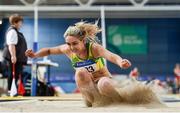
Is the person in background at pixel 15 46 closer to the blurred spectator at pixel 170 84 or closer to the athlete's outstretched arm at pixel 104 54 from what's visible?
the athlete's outstretched arm at pixel 104 54

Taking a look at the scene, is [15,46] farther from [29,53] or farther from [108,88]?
[108,88]

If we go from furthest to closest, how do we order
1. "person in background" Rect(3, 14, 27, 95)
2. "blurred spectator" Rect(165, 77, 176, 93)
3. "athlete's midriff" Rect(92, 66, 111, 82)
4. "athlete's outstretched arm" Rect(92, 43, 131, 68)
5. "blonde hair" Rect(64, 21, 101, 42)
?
1. "blurred spectator" Rect(165, 77, 176, 93)
2. "person in background" Rect(3, 14, 27, 95)
3. "athlete's midriff" Rect(92, 66, 111, 82)
4. "blonde hair" Rect(64, 21, 101, 42)
5. "athlete's outstretched arm" Rect(92, 43, 131, 68)

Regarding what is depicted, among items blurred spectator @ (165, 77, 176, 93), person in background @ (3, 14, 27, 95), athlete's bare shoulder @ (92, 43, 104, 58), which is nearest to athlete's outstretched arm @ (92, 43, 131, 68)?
athlete's bare shoulder @ (92, 43, 104, 58)

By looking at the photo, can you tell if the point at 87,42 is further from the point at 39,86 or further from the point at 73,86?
the point at 73,86

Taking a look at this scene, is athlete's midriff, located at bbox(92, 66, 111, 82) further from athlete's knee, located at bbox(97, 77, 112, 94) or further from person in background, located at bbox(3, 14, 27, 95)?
person in background, located at bbox(3, 14, 27, 95)

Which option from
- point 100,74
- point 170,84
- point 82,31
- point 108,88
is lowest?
point 170,84

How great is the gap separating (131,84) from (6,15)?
14595 millimetres

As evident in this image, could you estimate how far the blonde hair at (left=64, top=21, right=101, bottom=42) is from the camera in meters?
3.82

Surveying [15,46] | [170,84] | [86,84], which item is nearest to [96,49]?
[86,84]

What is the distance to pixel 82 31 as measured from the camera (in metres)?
3.90

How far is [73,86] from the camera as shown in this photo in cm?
1683

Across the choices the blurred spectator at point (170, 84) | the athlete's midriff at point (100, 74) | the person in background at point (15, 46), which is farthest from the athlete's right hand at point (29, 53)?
the blurred spectator at point (170, 84)

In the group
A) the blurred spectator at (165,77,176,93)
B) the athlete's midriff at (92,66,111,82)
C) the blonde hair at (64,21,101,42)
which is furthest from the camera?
the blurred spectator at (165,77,176,93)

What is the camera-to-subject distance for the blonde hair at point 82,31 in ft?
12.5
